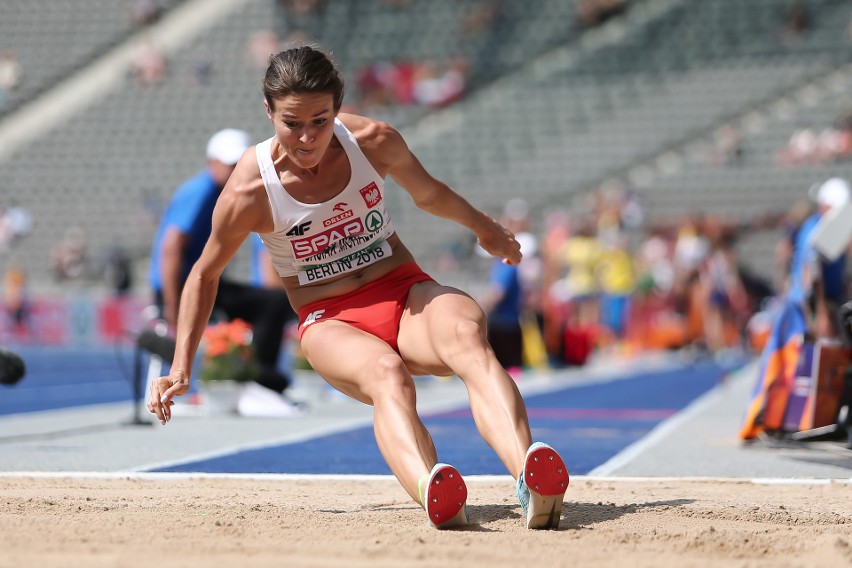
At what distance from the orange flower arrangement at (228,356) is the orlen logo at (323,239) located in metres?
5.65

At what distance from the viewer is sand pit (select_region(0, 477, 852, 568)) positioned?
3863 mm

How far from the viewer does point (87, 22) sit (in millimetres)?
36625

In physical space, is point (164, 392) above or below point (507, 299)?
below

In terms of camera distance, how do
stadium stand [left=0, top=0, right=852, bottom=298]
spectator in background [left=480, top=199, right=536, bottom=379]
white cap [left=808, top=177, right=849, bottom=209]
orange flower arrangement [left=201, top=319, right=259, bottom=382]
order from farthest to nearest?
stadium stand [left=0, top=0, right=852, bottom=298]
spectator in background [left=480, top=199, right=536, bottom=379]
orange flower arrangement [left=201, top=319, right=259, bottom=382]
white cap [left=808, top=177, right=849, bottom=209]

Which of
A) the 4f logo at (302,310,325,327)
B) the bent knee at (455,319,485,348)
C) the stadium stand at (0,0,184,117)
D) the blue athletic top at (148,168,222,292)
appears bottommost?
the bent knee at (455,319,485,348)

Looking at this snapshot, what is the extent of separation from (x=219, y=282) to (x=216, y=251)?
16.6 feet

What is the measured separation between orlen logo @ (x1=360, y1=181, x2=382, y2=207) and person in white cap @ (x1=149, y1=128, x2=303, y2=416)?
375cm

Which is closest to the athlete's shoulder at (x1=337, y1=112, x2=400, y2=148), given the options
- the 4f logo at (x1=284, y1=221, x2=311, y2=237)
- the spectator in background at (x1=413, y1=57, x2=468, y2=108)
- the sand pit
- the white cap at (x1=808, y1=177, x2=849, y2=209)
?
the 4f logo at (x1=284, y1=221, x2=311, y2=237)

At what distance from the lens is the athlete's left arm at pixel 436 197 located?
529 centimetres

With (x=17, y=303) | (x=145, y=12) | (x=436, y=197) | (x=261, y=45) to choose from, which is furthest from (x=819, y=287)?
(x=145, y=12)

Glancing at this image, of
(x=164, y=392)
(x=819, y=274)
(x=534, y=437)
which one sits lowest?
(x=534, y=437)

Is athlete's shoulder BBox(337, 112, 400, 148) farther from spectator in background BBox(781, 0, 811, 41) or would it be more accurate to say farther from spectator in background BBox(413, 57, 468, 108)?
spectator in background BBox(413, 57, 468, 108)

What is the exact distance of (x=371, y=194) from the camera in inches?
205

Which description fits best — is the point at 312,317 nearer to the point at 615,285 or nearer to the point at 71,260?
the point at 615,285
